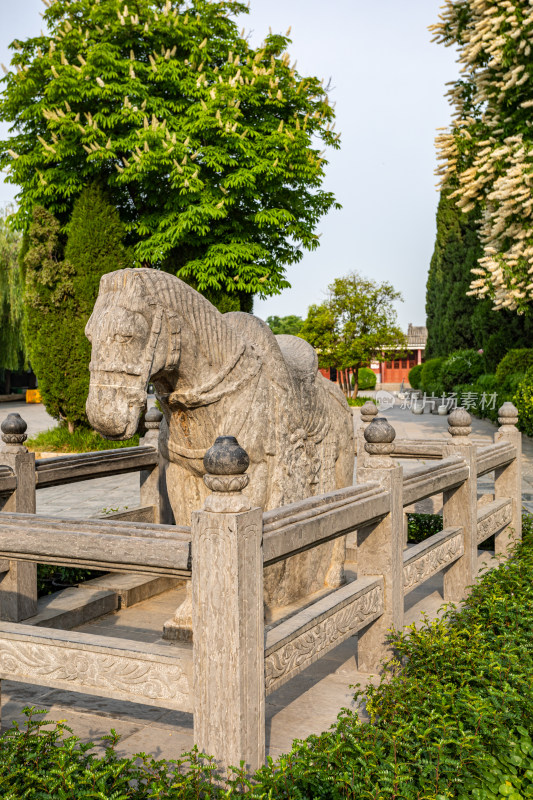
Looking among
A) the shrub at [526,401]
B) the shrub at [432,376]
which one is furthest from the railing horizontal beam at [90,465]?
the shrub at [432,376]

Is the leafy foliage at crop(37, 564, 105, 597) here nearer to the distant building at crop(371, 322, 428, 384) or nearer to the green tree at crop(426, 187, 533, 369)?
the green tree at crop(426, 187, 533, 369)

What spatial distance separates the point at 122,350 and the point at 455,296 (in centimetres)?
2715

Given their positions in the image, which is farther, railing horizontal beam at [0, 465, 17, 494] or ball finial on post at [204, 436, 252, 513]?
railing horizontal beam at [0, 465, 17, 494]

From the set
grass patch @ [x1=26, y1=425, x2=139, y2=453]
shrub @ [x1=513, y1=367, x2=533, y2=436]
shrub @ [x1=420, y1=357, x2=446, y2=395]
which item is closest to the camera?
grass patch @ [x1=26, y1=425, x2=139, y2=453]

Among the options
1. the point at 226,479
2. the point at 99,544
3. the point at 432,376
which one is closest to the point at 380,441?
the point at 226,479

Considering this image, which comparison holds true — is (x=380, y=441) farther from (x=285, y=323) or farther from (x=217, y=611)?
(x=285, y=323)

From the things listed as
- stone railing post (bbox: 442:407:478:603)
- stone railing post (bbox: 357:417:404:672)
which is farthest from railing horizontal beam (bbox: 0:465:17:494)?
stone railing post (bbox: 442:407:478:603)

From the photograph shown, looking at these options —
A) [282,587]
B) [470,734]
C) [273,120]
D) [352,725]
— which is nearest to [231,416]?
[282,587]

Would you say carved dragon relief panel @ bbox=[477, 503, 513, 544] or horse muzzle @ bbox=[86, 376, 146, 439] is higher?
horse muzzle @ bbox=[86, 376, 146, 439]

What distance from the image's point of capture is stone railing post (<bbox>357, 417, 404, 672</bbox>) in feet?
11.5

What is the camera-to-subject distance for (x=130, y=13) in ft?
49.1

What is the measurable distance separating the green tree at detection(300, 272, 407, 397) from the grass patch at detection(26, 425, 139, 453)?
19472 millimetres

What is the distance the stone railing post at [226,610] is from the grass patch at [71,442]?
1159 cm

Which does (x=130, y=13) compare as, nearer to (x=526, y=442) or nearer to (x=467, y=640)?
(x=526, y=442)
